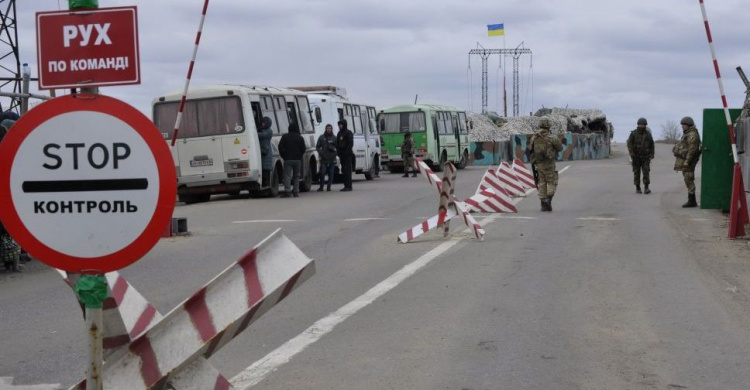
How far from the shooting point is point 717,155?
66.2 ft

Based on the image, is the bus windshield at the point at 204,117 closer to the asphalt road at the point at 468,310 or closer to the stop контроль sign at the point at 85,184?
the asphalt road at the point at 468,310

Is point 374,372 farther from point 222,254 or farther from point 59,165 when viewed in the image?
point 222,254

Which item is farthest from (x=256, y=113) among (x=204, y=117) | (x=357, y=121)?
(x=357, y=121)

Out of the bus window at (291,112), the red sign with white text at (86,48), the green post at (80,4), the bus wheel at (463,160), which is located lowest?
the bus wheel at (463,160)

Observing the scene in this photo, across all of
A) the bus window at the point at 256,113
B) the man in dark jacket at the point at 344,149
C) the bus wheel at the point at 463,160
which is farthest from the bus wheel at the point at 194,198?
the bus wheel at the point at 463,160

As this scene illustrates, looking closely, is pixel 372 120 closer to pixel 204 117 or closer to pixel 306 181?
pixel 306 181

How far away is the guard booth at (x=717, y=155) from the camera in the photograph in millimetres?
20031

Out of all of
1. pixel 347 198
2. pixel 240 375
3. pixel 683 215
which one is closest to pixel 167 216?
pixel 240 375

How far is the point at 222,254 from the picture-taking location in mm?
14133

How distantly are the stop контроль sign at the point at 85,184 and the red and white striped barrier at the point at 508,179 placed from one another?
19.0 metres

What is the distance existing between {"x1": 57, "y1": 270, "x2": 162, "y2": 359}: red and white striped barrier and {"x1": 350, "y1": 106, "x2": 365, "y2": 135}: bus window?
32.7m

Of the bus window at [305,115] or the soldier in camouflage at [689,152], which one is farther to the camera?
the bus window at [305,115]

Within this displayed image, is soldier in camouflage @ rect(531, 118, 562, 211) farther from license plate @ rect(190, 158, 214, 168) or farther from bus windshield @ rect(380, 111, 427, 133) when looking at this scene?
bus windshield @ rect(380, 111, 427, 133)

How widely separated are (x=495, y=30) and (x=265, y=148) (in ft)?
188
